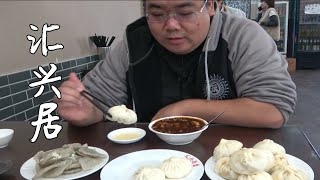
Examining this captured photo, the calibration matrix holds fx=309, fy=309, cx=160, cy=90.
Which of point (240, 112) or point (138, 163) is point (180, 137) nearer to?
point (138, 163)

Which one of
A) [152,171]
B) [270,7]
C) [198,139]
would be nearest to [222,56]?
[198,139]

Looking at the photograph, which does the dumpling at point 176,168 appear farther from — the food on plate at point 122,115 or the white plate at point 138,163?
the food on plate at point 122,115

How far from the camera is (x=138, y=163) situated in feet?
3.61

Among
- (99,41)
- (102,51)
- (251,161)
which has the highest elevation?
(99,41)

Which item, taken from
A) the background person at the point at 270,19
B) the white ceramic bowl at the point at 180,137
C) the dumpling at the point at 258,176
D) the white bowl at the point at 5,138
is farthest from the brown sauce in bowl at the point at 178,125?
the background person at the point at 270,19

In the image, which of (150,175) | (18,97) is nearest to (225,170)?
(150,175)

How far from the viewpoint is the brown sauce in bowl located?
4.07 feet

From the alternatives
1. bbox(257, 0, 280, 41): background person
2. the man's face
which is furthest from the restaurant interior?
bbox(257, 0, 280, 41): background person

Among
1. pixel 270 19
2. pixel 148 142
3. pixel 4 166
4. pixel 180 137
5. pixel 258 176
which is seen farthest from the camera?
pixel 270 19

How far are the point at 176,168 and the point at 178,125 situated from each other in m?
0.35

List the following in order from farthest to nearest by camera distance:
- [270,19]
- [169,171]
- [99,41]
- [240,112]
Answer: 1. [270,19]
2. [99,41]
3. [240,112]
4. [169,171]

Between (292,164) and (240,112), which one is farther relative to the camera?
(240,112)

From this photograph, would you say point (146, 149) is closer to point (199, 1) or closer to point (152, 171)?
point (152, 171)

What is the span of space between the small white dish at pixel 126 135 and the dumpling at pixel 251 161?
19.3 inches
